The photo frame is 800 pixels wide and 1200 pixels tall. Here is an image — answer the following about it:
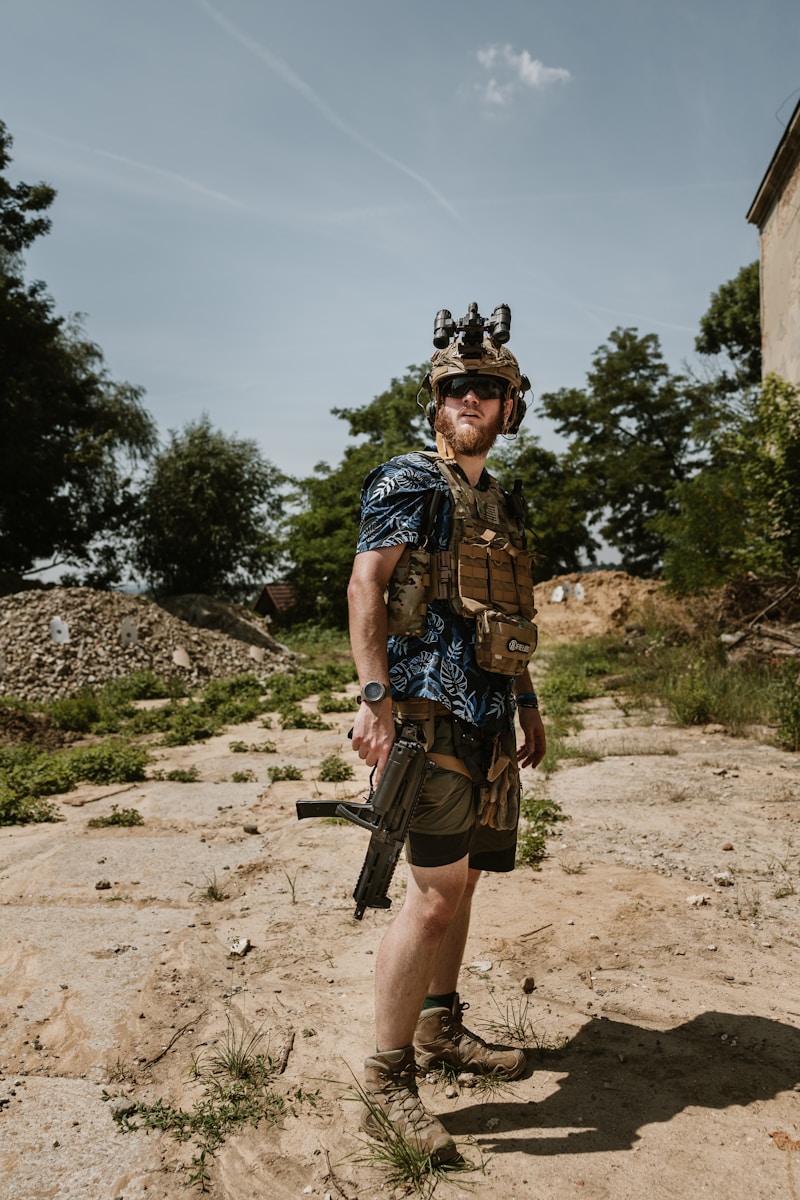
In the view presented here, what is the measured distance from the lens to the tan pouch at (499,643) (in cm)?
249

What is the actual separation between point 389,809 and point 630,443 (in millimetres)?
35496

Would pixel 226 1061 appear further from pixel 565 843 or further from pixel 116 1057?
pixel 565 843

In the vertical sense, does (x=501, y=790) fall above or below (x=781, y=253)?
below

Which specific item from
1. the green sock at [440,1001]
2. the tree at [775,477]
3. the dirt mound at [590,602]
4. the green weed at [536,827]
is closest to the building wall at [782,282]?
the tree at [775,477]

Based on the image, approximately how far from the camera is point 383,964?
2400mm

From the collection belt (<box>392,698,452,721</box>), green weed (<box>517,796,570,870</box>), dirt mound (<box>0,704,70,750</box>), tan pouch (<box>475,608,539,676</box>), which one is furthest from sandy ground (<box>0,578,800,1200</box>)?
dirt mound (<box>0,704,70,750</box>)

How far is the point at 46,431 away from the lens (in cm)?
2345

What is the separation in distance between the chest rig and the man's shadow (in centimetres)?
130

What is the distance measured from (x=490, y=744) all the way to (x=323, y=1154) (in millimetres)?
1196

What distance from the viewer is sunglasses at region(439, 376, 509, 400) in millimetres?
2693

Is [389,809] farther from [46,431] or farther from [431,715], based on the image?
[46,431]

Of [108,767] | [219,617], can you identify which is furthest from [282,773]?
[219,617]

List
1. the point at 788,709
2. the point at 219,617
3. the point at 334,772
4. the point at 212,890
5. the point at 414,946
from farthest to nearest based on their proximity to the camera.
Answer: the point at 219,617 < the point at 788,709 < the point at 334,772 < the point at 212,890 < the point at 414,946

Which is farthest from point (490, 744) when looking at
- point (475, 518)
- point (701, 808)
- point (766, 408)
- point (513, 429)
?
point (766, 408)
